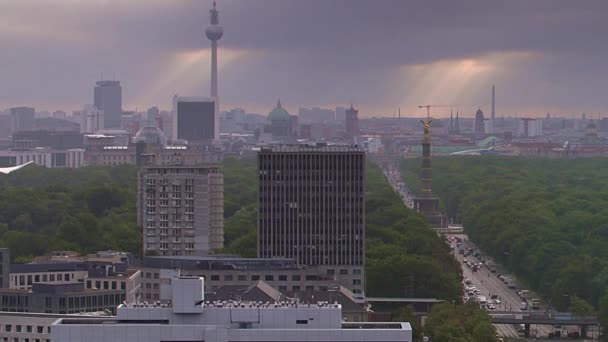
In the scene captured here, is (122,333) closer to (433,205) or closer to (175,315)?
(175,315)

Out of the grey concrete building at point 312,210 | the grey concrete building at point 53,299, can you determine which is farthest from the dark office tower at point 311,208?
the grey concrete building at point 53,299

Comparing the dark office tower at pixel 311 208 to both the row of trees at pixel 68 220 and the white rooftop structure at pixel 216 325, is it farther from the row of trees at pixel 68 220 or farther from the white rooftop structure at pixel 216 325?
the white rooftop structure at pixel 216 325

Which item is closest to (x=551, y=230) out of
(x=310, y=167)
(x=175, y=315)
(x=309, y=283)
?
(x=310, y=167)

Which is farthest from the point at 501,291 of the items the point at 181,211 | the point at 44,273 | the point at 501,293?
the point at 44,273

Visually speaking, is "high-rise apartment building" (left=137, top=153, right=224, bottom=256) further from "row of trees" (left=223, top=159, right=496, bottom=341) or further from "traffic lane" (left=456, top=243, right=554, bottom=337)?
"traffic lane" (left=456, top=243, right=554, bottom=337)

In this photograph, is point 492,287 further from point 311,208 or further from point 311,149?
point 311,208

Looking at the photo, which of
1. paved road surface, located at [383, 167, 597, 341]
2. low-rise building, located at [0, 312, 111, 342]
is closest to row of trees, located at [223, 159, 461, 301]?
paved road surface, located at [383, 167, 597, 341]
